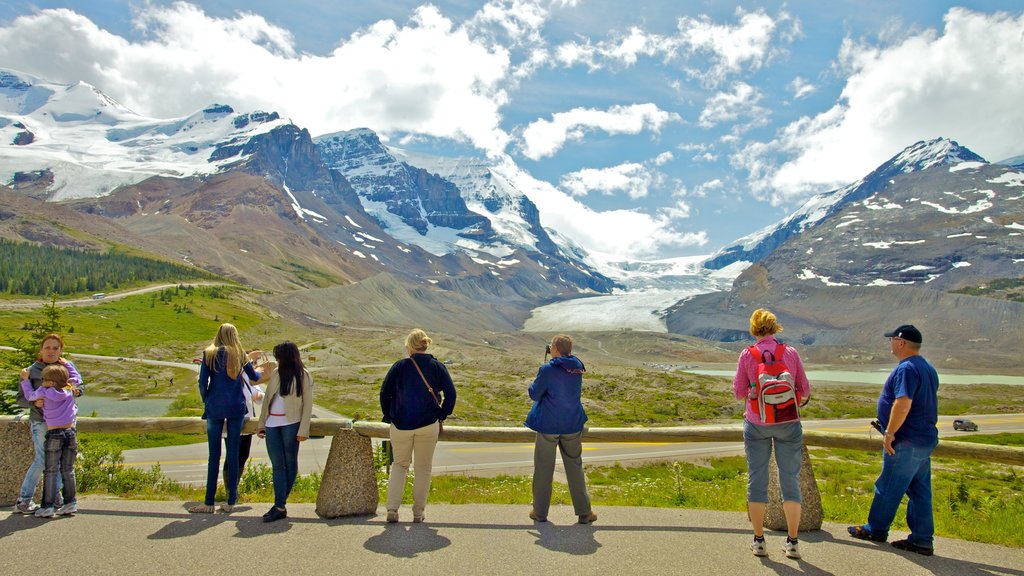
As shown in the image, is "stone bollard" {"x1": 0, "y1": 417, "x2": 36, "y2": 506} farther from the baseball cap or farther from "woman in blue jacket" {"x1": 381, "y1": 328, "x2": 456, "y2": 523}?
the baseball cap

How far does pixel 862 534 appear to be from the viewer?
788cm

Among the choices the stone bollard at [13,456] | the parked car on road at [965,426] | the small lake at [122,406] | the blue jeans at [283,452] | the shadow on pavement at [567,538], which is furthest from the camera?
the parked car on road at [965,426]

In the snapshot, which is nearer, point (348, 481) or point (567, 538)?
point (567, 538)

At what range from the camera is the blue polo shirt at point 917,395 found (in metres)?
7.24

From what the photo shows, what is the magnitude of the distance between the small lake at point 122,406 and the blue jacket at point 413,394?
53.7m

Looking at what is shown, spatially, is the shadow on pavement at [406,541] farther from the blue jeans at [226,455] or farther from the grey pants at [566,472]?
the blue jeans at [226,455]

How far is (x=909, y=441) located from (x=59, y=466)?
11671 millimetres

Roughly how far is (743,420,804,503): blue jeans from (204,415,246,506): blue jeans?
7.34 meters

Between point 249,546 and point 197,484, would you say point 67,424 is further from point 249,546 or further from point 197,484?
point 197,484

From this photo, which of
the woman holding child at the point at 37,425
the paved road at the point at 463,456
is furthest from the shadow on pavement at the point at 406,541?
the paved road at the point at 463,456

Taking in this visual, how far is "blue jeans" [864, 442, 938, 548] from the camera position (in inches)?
290

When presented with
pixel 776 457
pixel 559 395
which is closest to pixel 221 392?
pixel 559 395

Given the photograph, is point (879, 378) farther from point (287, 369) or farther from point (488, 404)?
point (287, 369)

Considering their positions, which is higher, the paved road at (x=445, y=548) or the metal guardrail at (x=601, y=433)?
the metal guardrail at (x=601, y=433)
